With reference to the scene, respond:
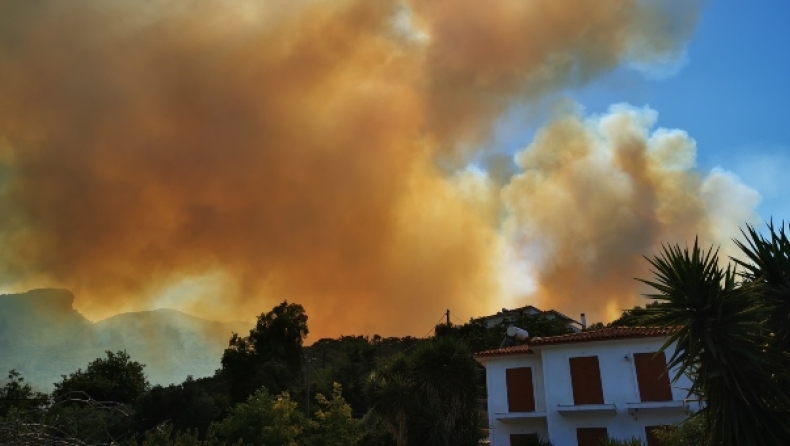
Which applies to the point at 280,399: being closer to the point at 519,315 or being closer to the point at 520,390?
the point at 520,390

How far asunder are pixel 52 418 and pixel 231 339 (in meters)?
44.5

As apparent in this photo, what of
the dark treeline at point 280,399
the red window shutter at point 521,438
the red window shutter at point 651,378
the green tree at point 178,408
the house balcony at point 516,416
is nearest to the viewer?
the dark treeline at point 280,399

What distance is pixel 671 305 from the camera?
1212cm

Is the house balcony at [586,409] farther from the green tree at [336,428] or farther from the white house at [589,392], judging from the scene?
the green tree at [336,428]

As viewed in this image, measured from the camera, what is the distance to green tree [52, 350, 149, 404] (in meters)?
49.3

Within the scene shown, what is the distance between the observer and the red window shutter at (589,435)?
28.4m

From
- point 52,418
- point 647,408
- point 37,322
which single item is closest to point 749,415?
point 52,418

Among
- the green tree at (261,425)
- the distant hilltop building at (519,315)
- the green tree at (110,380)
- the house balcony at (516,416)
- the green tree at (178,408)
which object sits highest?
the distant hilltop building at (519,315)

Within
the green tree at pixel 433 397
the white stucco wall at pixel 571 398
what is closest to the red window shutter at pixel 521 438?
the white stucco wall at pixel 571 398

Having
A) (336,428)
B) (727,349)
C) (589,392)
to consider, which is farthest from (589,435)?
(727,349)

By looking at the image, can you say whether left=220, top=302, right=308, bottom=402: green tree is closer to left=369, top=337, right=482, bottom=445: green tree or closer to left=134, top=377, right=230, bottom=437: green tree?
left=134, top=377, right=230, bottom=437: green tree

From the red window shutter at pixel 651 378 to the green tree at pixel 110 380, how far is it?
3989 cm

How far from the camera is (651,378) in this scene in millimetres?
28078

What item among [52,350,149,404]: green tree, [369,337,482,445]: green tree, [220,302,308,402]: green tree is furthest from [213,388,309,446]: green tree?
[52,350,149,404]: green tree
